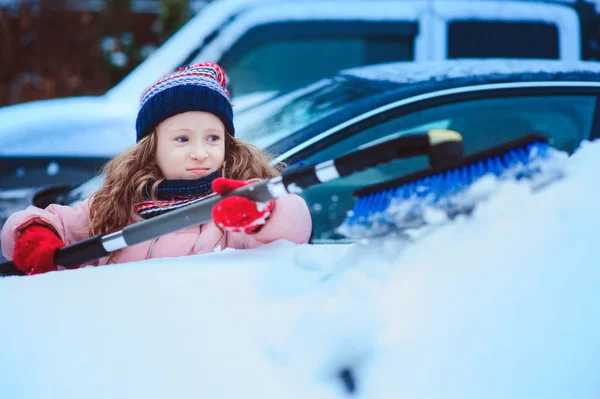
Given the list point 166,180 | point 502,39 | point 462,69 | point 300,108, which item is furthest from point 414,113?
point 502,39

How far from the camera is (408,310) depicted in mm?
1061

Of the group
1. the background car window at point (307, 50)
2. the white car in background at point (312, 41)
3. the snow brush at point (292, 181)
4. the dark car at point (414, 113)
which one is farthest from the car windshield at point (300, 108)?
the background car window at point (307, 50)

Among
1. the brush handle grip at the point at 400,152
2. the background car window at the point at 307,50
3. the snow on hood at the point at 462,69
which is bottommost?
the brush handle grip at the point at 400,152

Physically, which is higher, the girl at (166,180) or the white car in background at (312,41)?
the white car in background at (312,41)

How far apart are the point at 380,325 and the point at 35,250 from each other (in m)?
1.06

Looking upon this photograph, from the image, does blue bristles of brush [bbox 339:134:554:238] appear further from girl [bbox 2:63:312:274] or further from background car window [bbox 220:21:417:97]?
background car window [bbox 220:21:417:97]

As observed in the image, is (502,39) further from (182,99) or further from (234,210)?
(234,210)

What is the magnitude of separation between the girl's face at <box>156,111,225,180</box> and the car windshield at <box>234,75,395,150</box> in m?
0.47

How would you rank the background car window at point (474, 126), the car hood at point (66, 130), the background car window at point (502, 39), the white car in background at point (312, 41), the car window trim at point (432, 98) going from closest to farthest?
the car window trim at point (432, 98)
the background car window at point (474, 126)
the car hood at point (66, 130)
the white car in background at point (312, 41)
the background car window at point (502, 39)

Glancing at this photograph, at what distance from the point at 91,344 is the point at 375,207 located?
2.00ft

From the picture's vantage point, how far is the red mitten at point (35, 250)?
1.67 metres

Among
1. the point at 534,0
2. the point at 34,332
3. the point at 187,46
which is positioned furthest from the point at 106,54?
the point at 34,332

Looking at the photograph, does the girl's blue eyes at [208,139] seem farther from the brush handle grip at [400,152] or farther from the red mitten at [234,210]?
the brush handle grip at [400,152]

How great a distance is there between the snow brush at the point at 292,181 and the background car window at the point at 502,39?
3.28 metres
